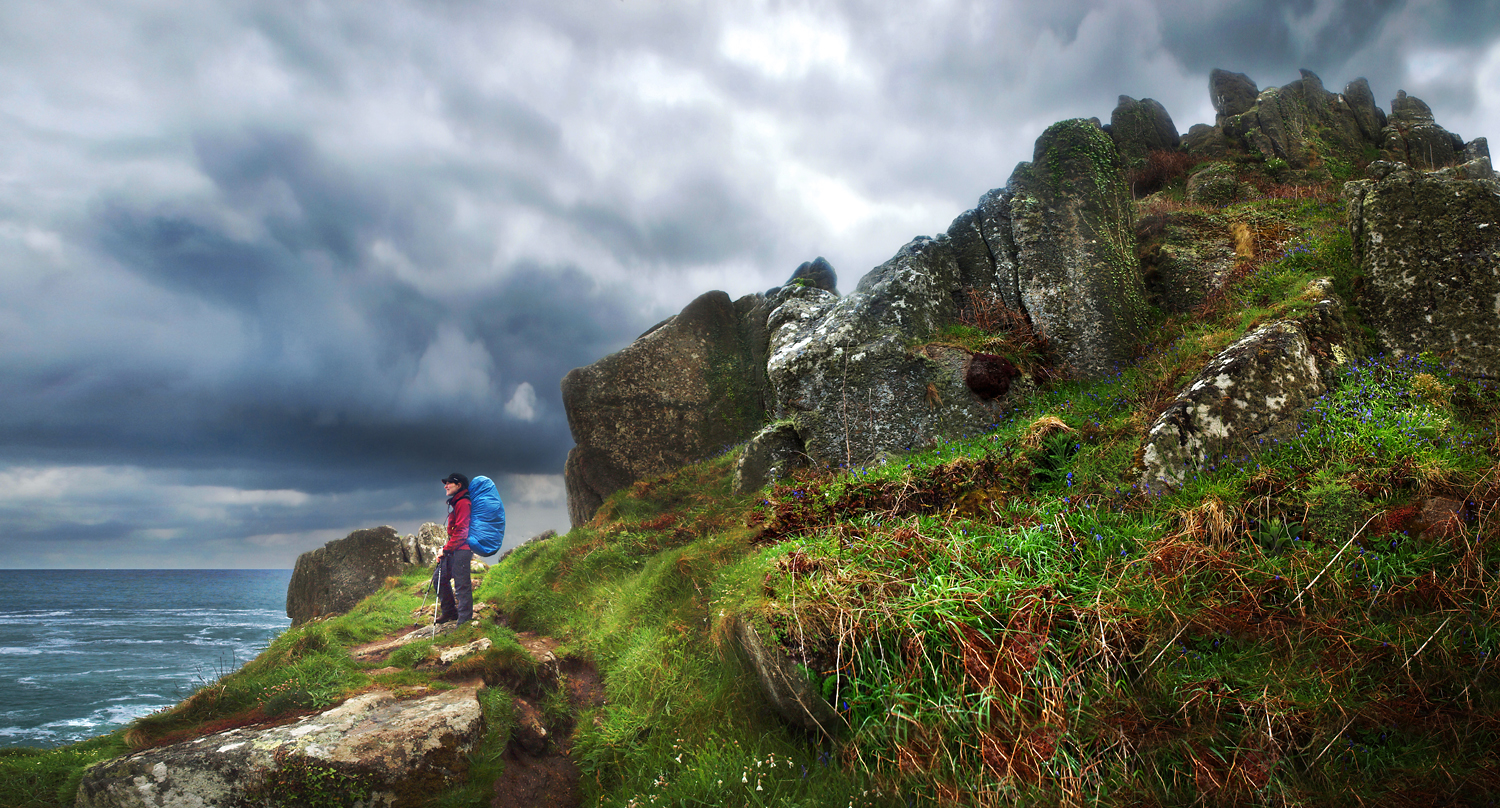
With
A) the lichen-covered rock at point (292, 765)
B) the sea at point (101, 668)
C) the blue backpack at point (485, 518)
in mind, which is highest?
the blue backpack at point (485, 518)

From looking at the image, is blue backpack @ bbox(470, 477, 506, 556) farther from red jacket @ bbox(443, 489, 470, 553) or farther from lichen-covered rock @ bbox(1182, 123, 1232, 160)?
lichen-covered rock @ bbox(1182, 123, 1232, 160)

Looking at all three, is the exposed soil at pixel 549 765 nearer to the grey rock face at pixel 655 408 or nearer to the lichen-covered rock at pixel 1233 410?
the lichen-covered rock at pixel 1233 410

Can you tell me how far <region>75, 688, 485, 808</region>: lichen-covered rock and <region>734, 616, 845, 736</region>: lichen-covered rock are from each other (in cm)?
282

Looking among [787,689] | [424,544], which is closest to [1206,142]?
[787,689]

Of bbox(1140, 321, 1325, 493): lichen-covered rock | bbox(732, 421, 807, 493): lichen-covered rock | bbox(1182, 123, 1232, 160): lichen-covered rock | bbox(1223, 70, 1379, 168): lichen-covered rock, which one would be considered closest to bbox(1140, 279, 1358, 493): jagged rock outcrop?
bbox(1140, 321, 1325, 493): lichen-covered rock

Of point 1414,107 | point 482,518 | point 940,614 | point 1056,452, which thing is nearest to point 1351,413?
point 1056,452

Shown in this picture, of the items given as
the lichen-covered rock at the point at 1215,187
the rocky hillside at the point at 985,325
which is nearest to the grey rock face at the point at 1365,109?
the lichen-covered rock at the point at 1215,187

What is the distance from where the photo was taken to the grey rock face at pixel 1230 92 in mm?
29703

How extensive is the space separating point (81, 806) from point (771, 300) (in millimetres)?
12530

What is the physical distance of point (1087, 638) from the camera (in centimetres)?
393

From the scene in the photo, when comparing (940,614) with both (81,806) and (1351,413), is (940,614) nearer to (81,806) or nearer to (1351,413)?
(1351,413)

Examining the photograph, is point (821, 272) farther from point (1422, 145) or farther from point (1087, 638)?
point (1422, 145)

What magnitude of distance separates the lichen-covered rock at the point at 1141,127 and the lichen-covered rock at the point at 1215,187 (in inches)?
314

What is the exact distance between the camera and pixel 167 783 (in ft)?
16.1
